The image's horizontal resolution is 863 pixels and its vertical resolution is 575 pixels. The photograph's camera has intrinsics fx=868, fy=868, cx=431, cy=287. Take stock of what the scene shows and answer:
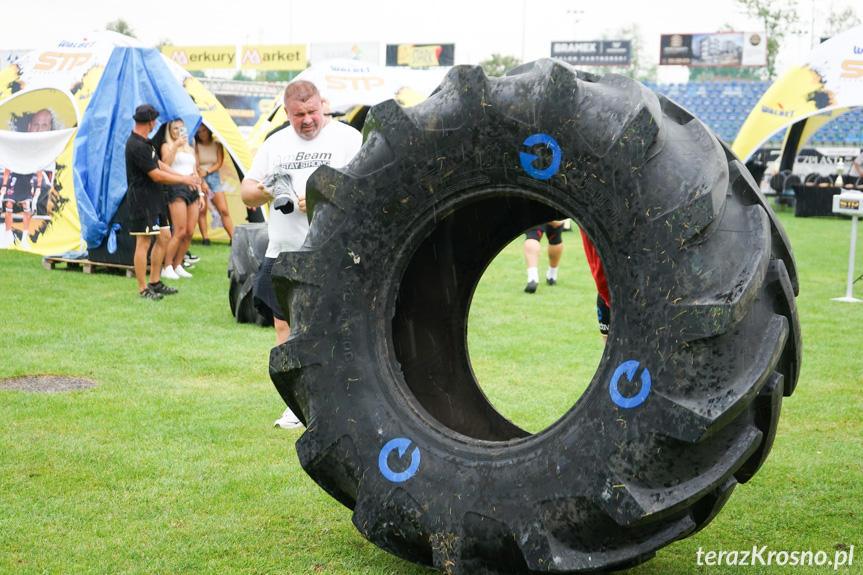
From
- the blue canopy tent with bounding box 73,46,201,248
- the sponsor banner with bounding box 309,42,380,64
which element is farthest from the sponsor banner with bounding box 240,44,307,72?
the blue canopy tent with bounding box 73,46,201,248

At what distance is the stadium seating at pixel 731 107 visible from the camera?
36812mm

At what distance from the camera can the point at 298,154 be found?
4.91m

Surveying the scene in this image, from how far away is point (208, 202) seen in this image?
14164 mm

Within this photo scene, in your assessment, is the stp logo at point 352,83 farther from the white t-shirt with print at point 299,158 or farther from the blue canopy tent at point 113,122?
the white t-shirt with print at point 299,158

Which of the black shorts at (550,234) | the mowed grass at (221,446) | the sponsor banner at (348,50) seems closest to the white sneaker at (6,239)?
the mowed grass at (221,446)

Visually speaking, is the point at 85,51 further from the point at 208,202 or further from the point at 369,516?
the point at 369,516

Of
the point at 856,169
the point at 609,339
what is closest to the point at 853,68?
the point at 856,169

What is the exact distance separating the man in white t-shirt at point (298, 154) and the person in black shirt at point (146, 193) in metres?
4.56

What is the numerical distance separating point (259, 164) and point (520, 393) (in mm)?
2188

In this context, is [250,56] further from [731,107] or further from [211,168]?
[211,168]

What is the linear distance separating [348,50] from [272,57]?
5160 millimetres

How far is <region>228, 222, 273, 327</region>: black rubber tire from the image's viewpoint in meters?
7.72

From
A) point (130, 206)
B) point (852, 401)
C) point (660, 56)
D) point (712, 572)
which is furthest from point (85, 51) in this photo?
point (660, 56)

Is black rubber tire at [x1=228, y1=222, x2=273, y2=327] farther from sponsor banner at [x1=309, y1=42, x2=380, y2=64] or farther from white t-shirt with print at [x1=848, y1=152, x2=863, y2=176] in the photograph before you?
sponsor banner at [x1=309, y1=42, x2=380, y2=64]
